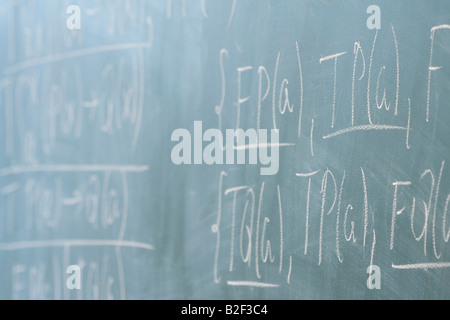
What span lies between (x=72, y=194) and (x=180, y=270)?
28 centimetres

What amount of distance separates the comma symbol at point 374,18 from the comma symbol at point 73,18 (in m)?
0.62

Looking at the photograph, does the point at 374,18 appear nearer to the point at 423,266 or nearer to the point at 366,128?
the point at 366,128

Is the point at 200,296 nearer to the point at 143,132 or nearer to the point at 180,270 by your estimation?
the point at 180,270

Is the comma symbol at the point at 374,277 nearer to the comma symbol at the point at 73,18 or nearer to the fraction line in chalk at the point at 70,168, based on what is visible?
the fraction line in chalk at the point at 70,168

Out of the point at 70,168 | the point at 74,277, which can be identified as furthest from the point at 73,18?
the point at 74,277

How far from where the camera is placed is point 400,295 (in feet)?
3.48

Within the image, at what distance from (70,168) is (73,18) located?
0.32m

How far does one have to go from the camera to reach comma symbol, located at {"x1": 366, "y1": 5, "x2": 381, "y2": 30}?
1.05m

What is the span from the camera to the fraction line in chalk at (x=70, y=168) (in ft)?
3.45

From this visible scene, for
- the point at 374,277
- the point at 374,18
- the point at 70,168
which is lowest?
the point at 374,277

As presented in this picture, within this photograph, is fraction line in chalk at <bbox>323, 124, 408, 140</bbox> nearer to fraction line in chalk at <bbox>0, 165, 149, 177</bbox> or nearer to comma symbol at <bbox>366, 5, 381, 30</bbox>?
comma symbol at <bbox>366, 5, 381, 30</bbox>

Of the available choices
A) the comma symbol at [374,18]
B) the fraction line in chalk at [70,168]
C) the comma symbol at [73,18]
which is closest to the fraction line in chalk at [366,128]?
the comma symbol at [374,18]

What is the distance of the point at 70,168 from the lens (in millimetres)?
1053

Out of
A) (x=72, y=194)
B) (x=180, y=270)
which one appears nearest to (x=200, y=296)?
(x=180, y=270)
